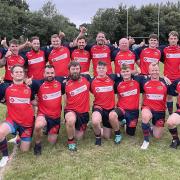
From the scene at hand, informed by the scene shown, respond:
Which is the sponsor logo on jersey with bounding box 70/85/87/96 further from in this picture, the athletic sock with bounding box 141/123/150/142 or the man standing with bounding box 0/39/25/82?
the man standing with bounding box 0/39/25/82

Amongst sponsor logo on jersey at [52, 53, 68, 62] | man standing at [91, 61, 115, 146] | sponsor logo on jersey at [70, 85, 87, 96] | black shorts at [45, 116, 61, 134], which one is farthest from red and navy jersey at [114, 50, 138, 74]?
black shorts at [45, 116, 61, 134]

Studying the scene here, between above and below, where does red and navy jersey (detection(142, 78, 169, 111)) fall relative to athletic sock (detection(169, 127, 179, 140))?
above

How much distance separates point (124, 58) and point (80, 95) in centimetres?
170

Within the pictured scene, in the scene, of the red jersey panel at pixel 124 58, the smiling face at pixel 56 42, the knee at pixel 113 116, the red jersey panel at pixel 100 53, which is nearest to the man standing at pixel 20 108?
the knee at pixel 113 116

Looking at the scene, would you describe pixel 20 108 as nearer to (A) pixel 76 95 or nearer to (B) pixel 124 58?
(A) pixel 76 95

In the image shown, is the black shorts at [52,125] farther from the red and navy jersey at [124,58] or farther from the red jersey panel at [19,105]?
the red and navy jersey at [124,58]

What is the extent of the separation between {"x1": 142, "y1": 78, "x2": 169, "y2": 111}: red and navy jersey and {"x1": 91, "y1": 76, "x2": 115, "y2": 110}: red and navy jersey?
68 cm

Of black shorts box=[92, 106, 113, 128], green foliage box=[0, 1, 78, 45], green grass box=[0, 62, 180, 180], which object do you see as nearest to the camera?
green grass box=[0, 62, 180, 180]

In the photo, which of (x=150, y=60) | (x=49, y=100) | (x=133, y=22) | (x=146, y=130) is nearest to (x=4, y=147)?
(x=49, y=100)

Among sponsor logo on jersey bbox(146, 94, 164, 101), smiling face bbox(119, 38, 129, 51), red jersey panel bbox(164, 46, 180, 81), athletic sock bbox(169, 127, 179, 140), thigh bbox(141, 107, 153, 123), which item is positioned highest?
smiling face bbox(119, 38, 129, 51)

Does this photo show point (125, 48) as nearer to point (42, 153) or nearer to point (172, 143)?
point (172, 143)

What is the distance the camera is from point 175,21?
187ft

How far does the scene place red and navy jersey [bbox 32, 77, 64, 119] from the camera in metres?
6.51

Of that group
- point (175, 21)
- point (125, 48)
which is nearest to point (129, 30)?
point (175, 21)
